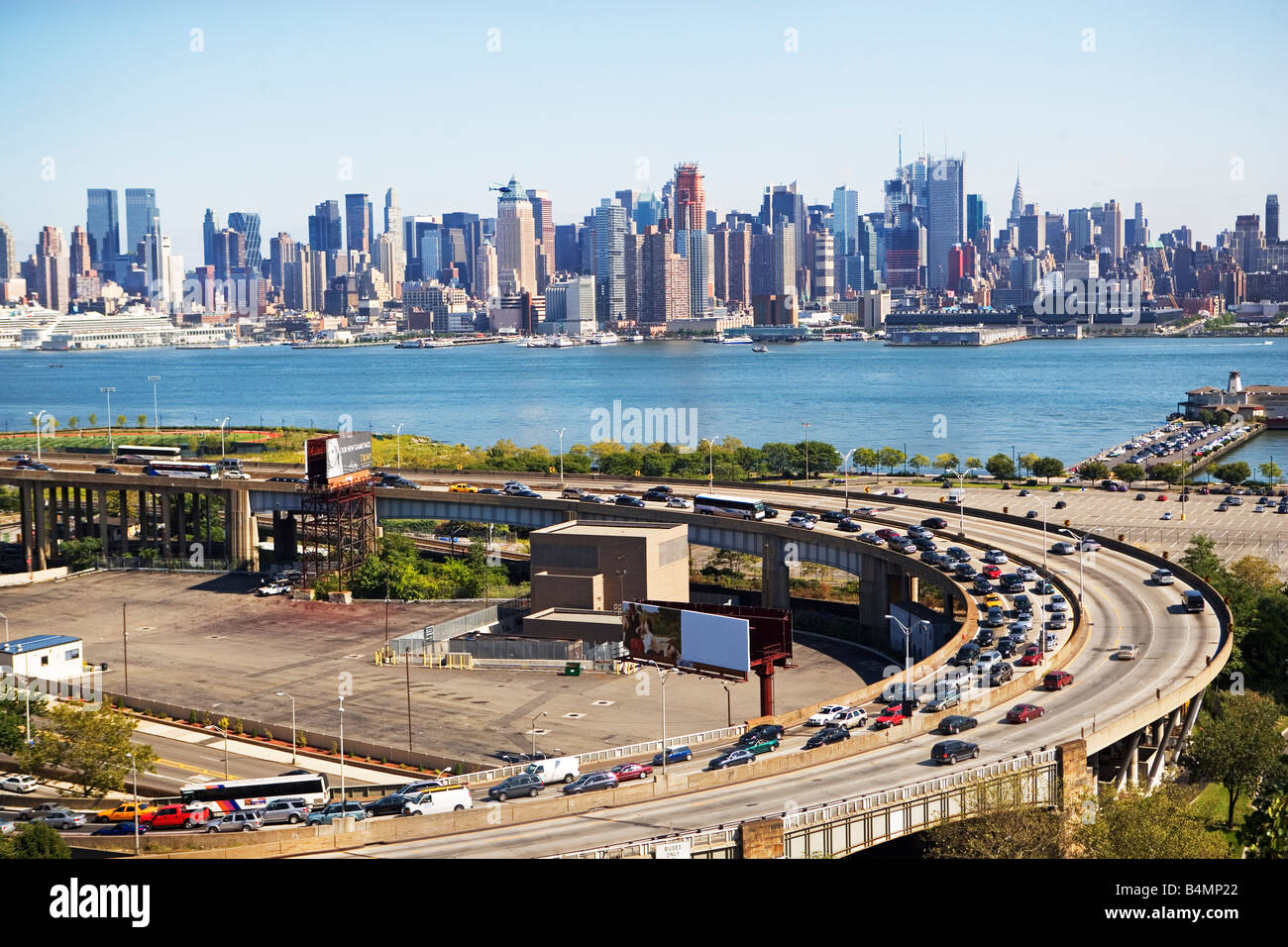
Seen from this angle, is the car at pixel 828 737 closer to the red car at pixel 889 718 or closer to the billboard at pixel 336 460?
the red car at pixel 889 718

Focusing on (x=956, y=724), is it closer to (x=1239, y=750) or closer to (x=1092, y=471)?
(x=1239, y=750)

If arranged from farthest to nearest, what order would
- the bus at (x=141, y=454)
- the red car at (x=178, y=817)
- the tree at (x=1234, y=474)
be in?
the tree at (x=1234, y=474), the bus at (x=141, y=454), the red car at (x=178, y=817)

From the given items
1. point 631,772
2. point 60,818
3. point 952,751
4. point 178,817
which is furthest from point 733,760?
point 60,818

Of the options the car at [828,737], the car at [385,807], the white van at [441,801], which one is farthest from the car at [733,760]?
the car at [385,807]

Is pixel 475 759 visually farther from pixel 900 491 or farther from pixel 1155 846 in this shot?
pixel 900 491
